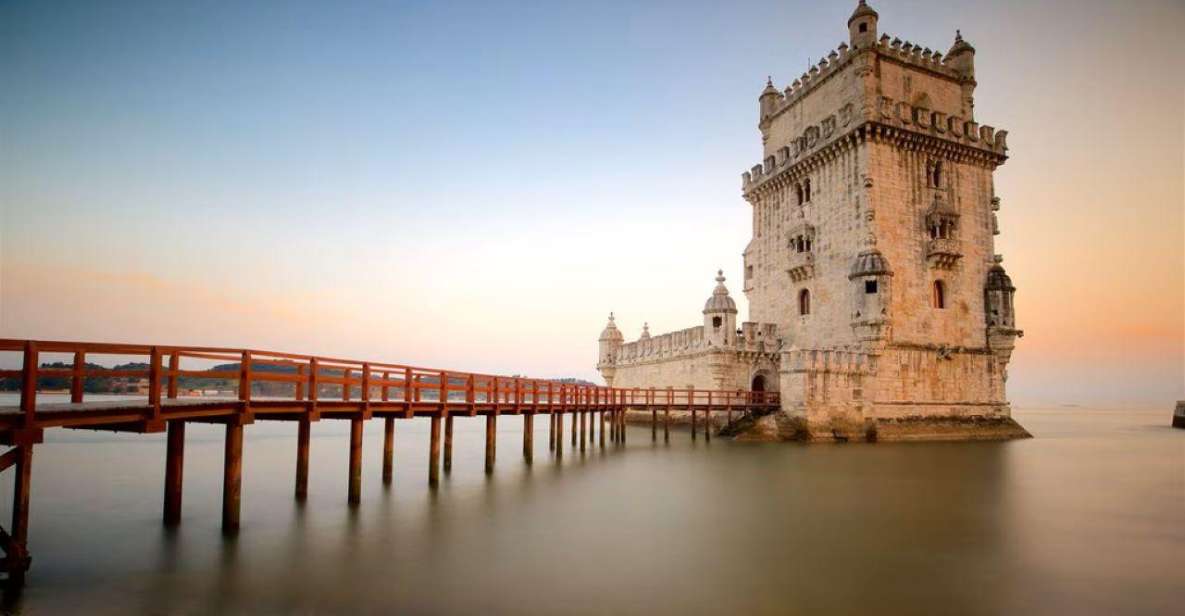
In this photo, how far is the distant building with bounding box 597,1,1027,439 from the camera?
2862 centimetres

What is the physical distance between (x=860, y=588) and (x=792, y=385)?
20.1m

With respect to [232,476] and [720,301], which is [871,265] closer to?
[720,301]

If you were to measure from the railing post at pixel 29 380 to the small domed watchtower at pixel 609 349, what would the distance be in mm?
41995

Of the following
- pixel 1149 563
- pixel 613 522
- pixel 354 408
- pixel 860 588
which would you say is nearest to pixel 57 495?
pixel 354 408

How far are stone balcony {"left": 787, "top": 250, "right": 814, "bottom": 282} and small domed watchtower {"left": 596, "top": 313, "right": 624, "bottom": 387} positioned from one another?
18.1 metres

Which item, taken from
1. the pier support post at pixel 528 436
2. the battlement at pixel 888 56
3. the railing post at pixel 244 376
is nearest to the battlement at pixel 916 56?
the battlement at pixel 888 56

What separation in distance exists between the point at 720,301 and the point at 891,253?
8.29 metres

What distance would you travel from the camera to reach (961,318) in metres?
31.1

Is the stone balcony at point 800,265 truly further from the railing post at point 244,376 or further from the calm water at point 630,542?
the railing post at point 244,376

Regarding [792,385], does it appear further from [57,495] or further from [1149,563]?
[57,495]

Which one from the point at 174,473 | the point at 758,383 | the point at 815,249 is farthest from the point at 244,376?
the point at 758,383

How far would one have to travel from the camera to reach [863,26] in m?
31.2

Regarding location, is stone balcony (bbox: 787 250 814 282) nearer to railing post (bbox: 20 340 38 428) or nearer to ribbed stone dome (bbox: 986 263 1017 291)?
ribbed stone dome (bbox: 986 263 1017 291)

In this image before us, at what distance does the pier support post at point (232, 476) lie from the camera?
37.6 feet
